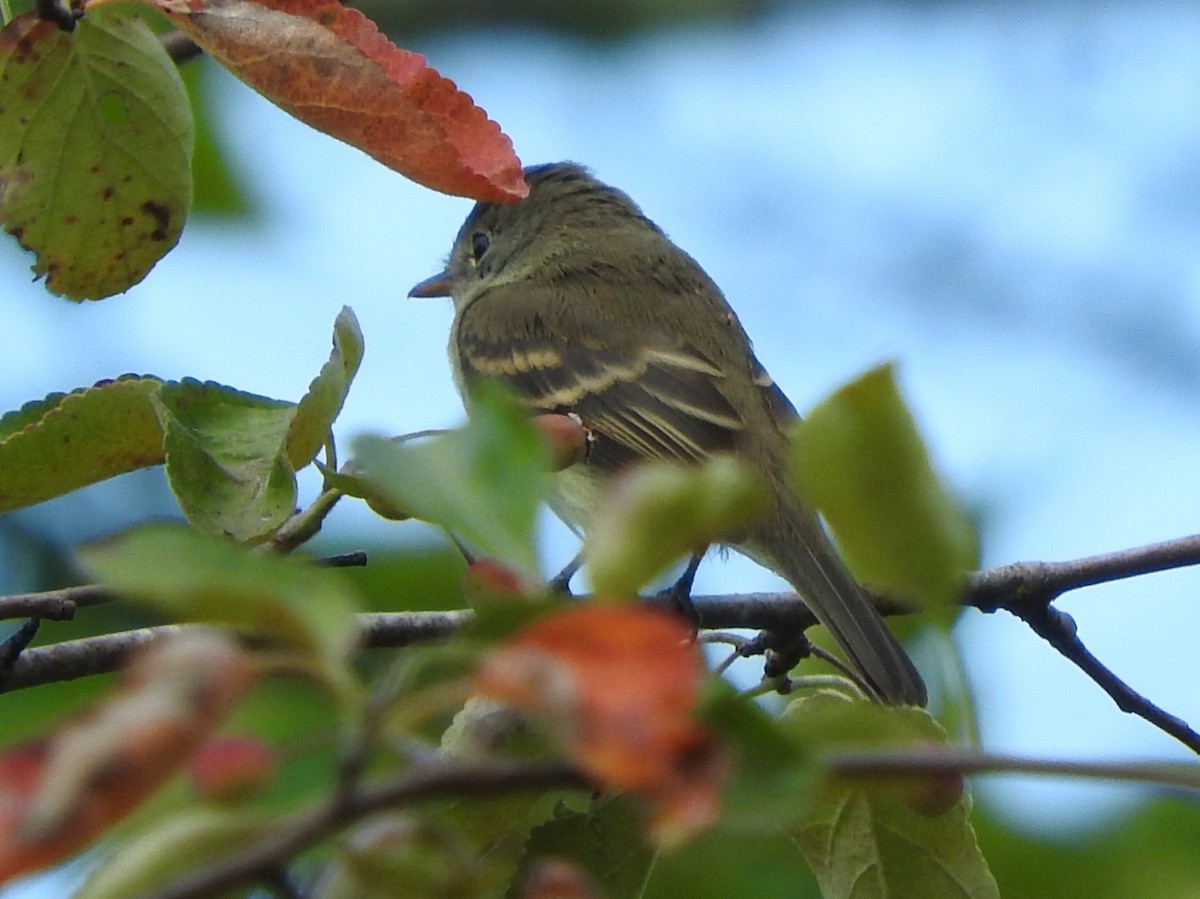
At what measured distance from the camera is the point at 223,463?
2.17 metres

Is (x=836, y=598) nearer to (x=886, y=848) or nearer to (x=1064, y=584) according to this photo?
(x=1064, y=584)

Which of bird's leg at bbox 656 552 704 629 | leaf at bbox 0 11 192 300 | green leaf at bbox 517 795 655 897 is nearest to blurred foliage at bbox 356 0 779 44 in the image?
bird's leg at bbox 656 552 704 629

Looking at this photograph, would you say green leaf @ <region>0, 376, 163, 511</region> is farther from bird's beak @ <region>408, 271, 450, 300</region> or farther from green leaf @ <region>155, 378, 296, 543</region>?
bird's beak @ <region>408, 271, 450, 300</region>

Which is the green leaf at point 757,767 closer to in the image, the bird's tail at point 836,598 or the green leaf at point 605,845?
the green leaf at point 605,845

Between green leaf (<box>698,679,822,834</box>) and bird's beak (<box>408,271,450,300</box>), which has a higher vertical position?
bird's beak (<box>408,271,450,300</box>)

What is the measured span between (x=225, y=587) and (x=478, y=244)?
5.33 metres

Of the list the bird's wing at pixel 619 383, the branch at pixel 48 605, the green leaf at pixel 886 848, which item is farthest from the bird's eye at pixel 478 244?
the green leaf at pixel 886 848

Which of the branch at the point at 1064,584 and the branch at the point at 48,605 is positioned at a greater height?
the branch at the point at 1064,584

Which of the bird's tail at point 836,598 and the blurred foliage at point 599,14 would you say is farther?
the blurred foliage at point 599,14

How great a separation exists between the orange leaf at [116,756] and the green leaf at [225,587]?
0.04 m

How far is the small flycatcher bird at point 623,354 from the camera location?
365cm

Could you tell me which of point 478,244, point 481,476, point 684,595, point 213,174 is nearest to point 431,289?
point 478,244

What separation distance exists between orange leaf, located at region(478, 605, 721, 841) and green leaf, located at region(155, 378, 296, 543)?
1313 mm

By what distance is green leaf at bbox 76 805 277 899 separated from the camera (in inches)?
34.5
